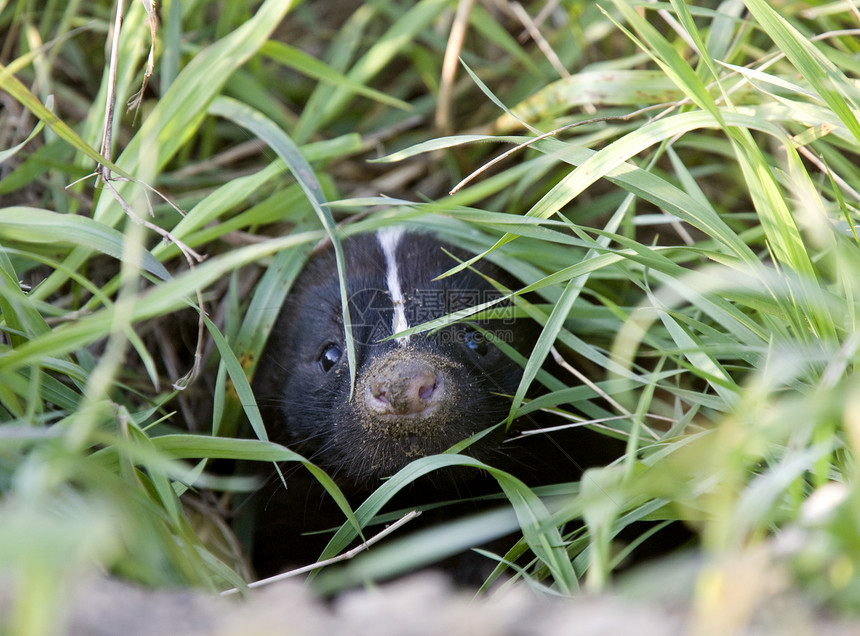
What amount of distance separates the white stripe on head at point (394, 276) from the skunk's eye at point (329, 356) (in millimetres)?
288

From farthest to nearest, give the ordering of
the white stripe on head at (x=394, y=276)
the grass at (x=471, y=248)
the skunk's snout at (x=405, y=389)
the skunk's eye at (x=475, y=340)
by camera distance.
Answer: the skunk's eye at (x=475, y=340) → the white stripe on head at (x=394, y=276) → the skunk's snout at (x=405, y=389) → the grass at (x=471, y=248)

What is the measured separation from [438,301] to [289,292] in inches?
28.4

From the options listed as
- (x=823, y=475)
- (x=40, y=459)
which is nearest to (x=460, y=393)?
(x=823, y=475)

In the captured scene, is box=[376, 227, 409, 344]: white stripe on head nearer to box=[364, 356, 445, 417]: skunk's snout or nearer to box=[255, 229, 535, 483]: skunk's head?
box=[255, 229, 535, 483]: skunk's head

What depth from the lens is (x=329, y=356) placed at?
2664 millimetres

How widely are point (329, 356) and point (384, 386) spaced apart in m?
0.61

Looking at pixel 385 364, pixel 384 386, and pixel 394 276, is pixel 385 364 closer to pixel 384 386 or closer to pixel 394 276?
pixel 384 386

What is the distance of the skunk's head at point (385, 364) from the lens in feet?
7.07

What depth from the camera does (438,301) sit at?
8.36ft

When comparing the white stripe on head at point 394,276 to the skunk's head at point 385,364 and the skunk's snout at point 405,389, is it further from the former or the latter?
the skunk's snout at point 405,389

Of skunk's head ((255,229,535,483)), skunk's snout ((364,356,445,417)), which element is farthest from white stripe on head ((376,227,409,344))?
skunk's snout ((364,356,445,417))

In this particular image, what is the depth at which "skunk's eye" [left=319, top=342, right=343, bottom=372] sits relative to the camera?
2648 mm

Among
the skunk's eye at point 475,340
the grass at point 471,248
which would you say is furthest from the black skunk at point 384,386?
the grass at point 471,248

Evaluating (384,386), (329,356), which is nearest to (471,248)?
(329,356)
